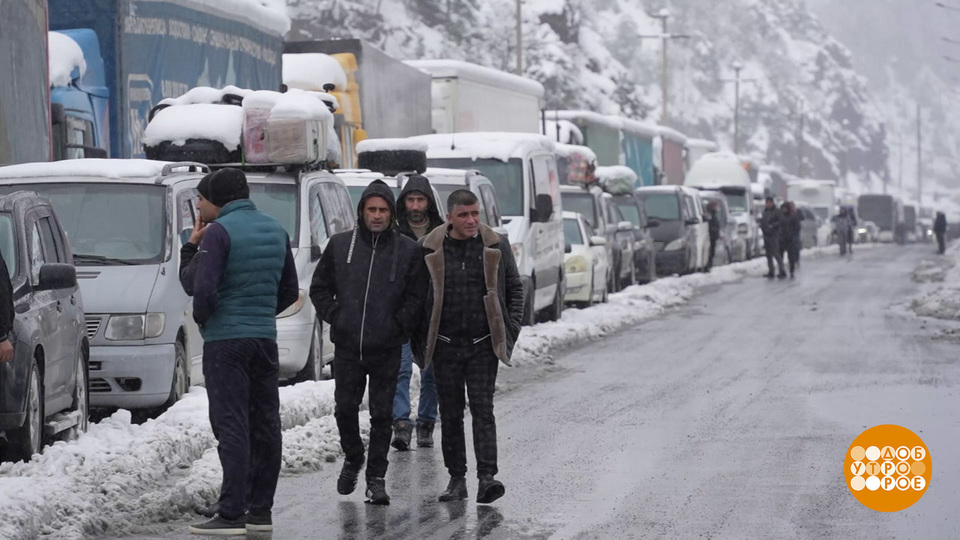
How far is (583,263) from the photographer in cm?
2641

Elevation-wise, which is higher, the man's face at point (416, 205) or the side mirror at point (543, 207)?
the man's face at point (416, 205)

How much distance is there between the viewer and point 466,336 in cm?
953

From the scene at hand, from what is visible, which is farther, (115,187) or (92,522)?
(115,187)

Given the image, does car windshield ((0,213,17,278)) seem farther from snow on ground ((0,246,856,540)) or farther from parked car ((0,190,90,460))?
snow on ground ((0,246,856,540))

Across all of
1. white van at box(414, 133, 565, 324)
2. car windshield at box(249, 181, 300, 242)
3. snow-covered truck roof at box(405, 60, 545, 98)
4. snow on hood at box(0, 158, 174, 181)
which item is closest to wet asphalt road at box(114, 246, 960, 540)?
white van at box(414, 133, 565, 324)

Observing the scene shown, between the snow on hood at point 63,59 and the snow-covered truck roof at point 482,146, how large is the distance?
4.29 metres

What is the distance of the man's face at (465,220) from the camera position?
30.9 ft

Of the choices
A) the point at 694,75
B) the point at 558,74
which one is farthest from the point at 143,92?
the point at 694,75

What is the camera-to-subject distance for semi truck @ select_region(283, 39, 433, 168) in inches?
1019

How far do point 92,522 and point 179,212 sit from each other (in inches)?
202

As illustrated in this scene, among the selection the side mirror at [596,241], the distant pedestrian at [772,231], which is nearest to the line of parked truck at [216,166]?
the side mirror at [596,241]

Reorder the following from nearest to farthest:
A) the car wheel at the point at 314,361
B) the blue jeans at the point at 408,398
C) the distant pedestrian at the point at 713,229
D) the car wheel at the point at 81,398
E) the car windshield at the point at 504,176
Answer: the car wheel at the point at 81,398, the blue jeans at the point at 408,398, the car wheel at the point at 314,361, the car windshield at the point at 504,176, the distant pedestrian at the point at 713,229

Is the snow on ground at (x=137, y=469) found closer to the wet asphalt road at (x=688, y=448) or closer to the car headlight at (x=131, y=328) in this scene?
the wet asphalt road at (x=688, y=448)

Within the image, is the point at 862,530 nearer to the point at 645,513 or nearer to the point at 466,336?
the point at 645,513
